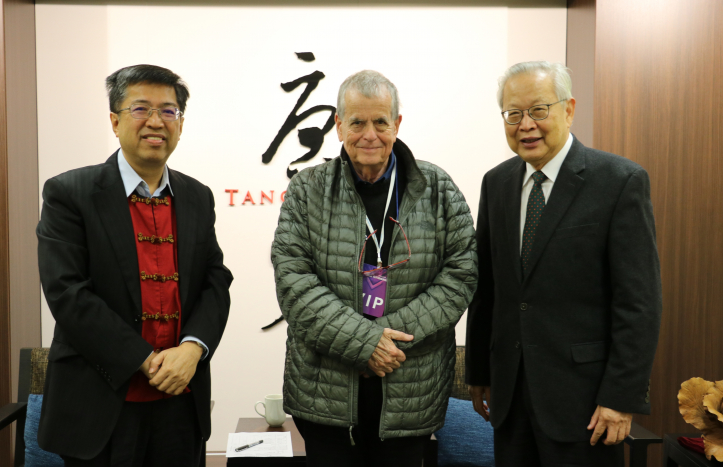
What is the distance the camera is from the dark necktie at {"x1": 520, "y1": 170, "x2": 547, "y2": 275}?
A: 6.04ft

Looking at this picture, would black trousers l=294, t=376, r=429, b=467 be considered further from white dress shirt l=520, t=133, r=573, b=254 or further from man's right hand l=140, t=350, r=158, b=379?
white dress shirt l=520, t=133, r=573, b=254

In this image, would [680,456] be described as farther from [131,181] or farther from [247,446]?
[131,181]

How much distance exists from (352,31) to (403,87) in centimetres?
46

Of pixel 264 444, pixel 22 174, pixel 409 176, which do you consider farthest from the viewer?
pixel 22 174

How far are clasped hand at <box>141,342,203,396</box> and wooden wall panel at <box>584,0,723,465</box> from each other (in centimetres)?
257

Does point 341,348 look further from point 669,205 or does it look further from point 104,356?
point 669,205

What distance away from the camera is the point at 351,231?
1831 mm

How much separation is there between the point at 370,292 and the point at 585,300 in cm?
66

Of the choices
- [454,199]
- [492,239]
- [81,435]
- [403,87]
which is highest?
[403,87]

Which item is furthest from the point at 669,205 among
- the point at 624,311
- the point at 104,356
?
the point at 104,356

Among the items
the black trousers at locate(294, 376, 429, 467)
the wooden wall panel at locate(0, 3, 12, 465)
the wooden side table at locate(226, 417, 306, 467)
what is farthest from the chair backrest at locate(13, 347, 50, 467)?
the black trousers at locate(294, 376, 429, 467)

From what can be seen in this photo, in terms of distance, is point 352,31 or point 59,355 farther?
point 352,31

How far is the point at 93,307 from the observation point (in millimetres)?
1732

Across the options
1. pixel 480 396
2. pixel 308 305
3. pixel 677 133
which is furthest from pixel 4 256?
pixel 677 133
